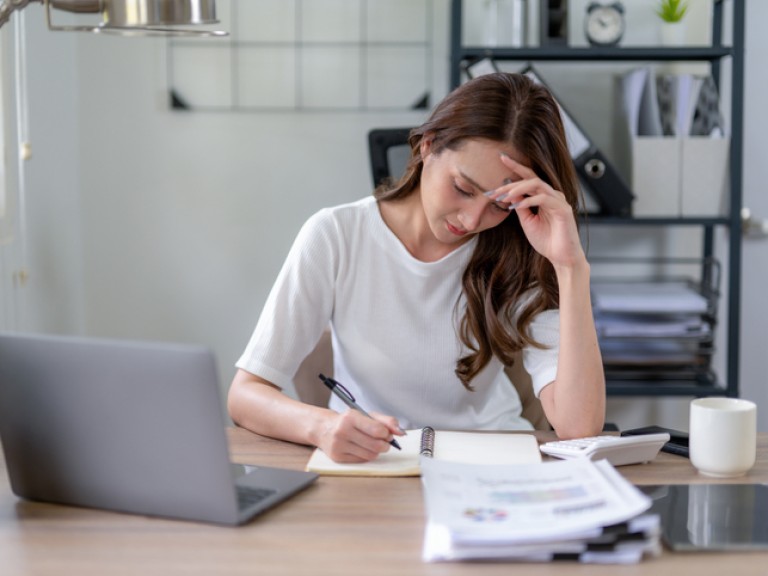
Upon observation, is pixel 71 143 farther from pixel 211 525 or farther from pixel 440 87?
pixel 211 525

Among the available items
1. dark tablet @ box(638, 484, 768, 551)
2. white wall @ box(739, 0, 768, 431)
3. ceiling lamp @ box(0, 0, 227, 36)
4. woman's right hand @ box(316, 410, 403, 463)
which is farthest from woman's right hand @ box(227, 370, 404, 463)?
white wall @ box(739, 0, 768, 431)

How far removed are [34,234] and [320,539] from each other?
1.61m

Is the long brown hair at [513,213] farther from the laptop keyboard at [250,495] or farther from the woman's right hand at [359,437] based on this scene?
the laptop keyboard at [250,495]

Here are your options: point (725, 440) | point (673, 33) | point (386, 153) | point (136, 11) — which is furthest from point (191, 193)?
point (725, 440)

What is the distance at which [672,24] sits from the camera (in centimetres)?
254

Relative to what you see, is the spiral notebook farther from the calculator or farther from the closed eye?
the closed eye

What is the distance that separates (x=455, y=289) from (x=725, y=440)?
23.6 inches

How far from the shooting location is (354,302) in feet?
5.65

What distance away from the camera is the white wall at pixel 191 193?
273 centimetres

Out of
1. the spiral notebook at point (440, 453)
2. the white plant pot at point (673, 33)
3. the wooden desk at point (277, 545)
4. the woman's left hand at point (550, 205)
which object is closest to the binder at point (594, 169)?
the white plant pot at point (673, 33)

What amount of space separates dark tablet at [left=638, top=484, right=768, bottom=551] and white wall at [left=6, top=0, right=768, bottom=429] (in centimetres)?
163

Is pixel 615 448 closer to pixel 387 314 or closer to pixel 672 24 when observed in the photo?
pixel 387 314

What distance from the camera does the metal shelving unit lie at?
2434mm

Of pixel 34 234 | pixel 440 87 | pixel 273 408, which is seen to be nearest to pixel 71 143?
pixel 34 234
